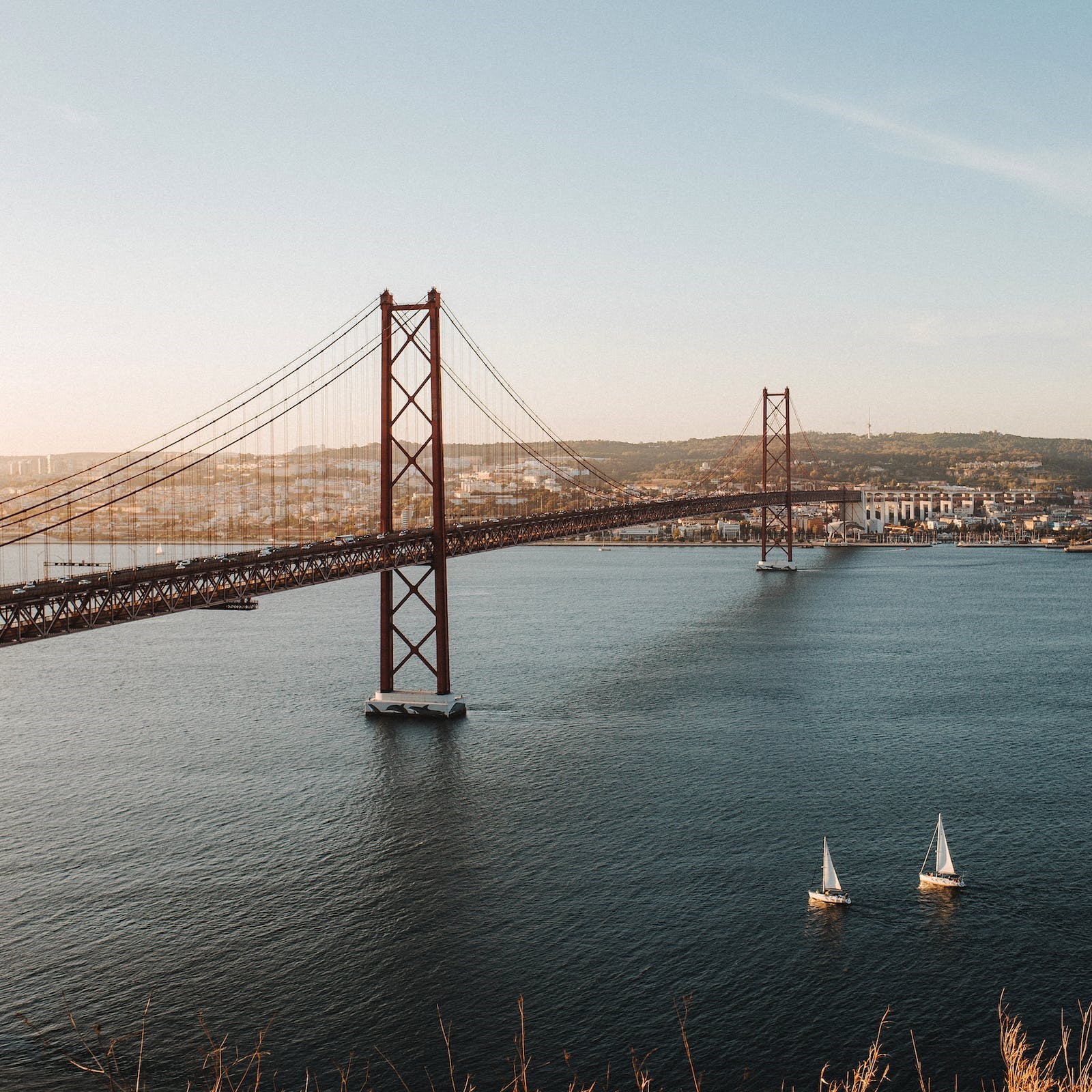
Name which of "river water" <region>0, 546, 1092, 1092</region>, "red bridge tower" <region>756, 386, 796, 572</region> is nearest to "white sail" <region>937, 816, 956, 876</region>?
"river water" <region>0, 546, 1092, 1092</region>

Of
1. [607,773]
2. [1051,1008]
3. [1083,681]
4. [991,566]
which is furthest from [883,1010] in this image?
[991,566]

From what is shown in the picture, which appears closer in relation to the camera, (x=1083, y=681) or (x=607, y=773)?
(x=607, y=773)

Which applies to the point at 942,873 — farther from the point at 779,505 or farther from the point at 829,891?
the point at 779,505

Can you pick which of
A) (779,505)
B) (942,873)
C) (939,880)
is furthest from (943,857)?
(779,505)

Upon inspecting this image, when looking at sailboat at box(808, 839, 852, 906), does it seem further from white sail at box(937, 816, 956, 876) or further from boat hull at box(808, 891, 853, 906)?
white sail at box(937, 816, 956, 876)

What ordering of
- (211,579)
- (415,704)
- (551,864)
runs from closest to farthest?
(551,864), (211,579), (415,704)

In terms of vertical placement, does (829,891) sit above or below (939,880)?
above

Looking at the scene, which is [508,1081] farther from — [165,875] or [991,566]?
[991,566]

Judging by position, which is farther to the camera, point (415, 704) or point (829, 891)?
point (415, 704)
